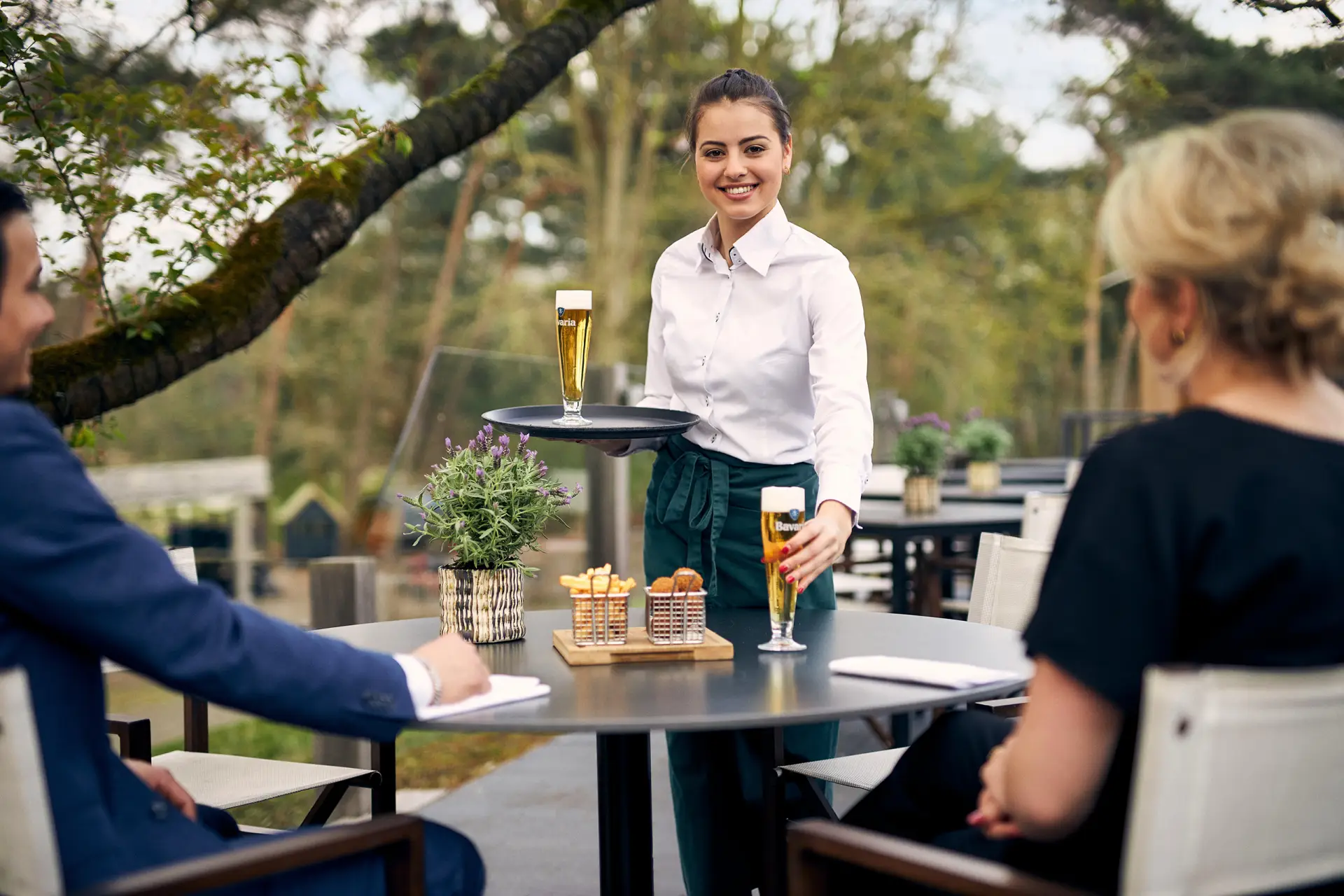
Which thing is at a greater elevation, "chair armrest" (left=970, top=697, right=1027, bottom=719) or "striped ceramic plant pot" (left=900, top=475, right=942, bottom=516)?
"striped ceramic plant pot" (left=900, top=475, right=942, bottom=516)

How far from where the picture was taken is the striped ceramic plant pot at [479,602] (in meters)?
2.05

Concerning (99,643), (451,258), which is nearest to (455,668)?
(99,643)

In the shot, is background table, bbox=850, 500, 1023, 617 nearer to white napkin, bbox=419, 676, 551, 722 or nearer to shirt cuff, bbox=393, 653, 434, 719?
white napkin, bbox=419, 676, 551, 722

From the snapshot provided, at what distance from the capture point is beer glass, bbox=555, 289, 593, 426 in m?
2.24

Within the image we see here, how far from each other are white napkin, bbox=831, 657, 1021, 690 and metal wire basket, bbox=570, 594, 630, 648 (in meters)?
0.35

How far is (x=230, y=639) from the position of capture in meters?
1.41

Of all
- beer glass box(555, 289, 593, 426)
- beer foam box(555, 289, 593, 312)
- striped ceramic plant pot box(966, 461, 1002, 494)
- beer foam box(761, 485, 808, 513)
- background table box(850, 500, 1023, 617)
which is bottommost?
background table box(850, 500, 1023, 617)

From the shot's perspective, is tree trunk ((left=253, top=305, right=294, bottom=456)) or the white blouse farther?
tree trunk ((left=253, top=305, right=294, bottom=456))

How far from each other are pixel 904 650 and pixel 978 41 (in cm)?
1333

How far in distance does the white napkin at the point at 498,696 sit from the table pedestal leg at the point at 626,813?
320 millimetres

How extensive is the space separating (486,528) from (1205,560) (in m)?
1.18

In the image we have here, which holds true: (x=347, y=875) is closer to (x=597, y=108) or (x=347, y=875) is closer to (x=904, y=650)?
(x=904, y=650)

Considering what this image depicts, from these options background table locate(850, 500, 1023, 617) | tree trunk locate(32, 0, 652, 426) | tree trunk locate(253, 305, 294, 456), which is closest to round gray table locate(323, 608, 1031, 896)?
tree trunk locate(32, 0, 652, 426)

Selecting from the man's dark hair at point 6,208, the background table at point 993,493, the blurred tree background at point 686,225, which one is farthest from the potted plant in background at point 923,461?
the blurred tree background at point 686,225
